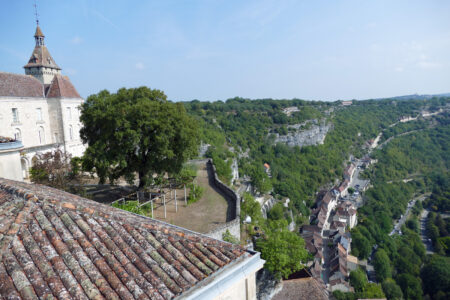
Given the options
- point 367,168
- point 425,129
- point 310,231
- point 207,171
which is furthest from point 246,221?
point 425,129

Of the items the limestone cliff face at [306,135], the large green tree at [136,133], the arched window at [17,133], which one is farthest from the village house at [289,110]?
the large green tree at [136,133]

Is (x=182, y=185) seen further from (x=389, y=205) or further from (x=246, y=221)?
(x=389, y=205)

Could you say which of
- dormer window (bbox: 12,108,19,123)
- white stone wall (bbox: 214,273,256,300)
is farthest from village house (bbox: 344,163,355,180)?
white stone wall (bbox: 214,273,256,300)

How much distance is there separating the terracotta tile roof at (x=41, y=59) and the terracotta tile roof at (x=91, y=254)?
2950 cm

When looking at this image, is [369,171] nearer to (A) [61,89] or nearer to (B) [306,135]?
(B) [306,135]

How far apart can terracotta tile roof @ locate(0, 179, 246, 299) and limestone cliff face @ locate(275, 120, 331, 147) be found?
7112cm

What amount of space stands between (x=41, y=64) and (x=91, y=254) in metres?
31.2

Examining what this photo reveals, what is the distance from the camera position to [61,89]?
27.6 meters

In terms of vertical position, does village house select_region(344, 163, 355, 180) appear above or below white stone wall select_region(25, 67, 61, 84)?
below

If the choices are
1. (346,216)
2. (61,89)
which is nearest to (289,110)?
(346,216)

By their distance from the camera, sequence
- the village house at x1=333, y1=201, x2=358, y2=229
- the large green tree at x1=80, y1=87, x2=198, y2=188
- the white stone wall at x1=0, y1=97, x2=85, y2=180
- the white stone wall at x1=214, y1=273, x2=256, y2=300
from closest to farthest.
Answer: the white stone wall at x1=214, y1=273, x2=256, y2=300 → the large green tree at x1=80, y1=87, x2=198, y2=188 → the white stone wall at x1=0, y1=97, x2=85, y2=180 → the village house at x1=333, y1=201, x2=358, y2=229

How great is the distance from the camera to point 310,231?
4891 centimetres

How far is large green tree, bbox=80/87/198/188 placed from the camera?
14438mm

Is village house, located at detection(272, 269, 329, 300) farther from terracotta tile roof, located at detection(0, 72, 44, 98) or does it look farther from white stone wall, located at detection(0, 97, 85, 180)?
terracotta tile roof, located at detection(0, 72, 44, 98)
